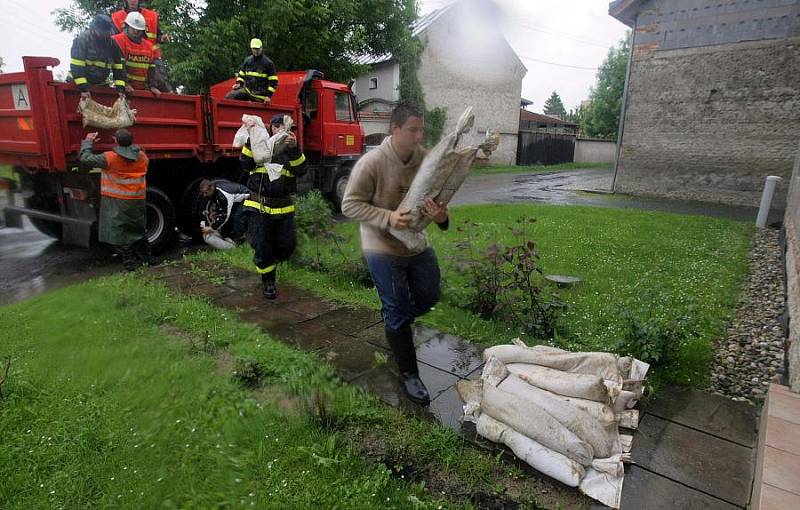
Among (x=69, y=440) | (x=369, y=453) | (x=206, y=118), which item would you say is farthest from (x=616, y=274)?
(x=206, y=118)

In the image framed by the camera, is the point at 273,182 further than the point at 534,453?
Yes

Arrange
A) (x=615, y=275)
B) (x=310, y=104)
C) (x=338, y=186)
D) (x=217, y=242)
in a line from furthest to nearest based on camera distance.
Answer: (x=338, y=186) < (x=310, y=104) < (x=217, y=242) < (x=615, y=275)

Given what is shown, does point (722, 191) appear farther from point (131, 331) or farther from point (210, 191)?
point (131, 331)

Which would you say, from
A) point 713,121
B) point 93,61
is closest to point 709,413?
point 93,61

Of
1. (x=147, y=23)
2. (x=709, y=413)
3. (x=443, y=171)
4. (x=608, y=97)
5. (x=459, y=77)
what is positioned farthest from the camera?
(x=608, y=97)

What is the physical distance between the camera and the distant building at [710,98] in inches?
486

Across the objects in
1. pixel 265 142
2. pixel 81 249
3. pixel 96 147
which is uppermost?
pixel 265 142

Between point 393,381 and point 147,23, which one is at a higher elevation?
point 147,23

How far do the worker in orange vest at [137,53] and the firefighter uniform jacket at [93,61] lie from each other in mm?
385

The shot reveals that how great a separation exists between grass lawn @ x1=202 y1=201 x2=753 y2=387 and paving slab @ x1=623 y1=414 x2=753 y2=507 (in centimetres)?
77

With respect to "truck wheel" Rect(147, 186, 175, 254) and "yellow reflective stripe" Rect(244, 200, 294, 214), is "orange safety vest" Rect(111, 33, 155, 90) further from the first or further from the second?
"yellow reflective stripe" Rect(244, 200, 294, 214)

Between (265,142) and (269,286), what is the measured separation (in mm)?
1470

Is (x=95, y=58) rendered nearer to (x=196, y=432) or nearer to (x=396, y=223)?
(x=196, y=432)

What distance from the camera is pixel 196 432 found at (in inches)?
107
